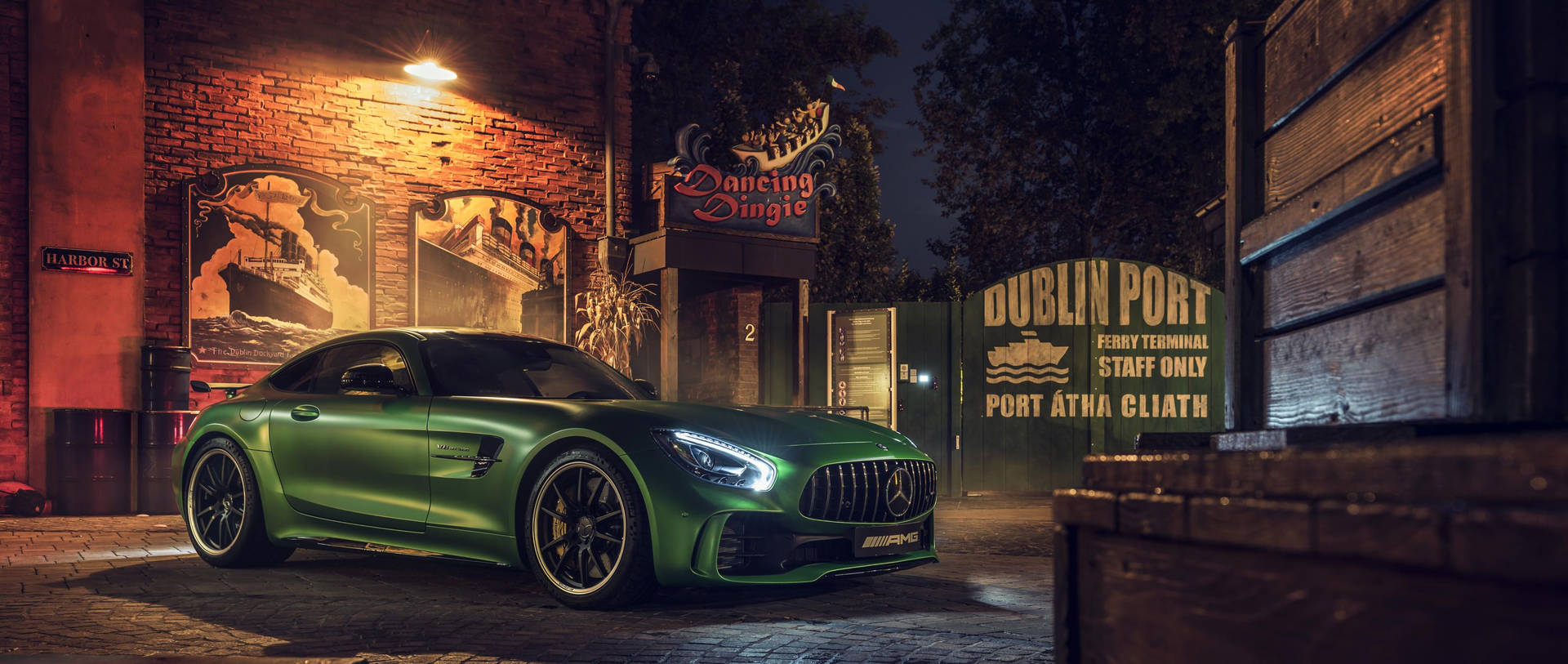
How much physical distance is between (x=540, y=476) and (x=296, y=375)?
237 cm

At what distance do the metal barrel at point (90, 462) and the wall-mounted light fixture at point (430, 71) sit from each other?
4.35 metres

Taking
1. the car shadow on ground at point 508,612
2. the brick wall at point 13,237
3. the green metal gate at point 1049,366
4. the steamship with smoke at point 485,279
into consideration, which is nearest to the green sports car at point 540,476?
the car shadow on ground at point 508,612

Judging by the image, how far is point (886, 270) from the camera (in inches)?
1223

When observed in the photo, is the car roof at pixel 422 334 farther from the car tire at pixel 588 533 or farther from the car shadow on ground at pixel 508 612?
the car tire at pixel 588 533

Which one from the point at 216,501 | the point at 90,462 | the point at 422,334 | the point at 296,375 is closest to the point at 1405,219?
the point at 422,334

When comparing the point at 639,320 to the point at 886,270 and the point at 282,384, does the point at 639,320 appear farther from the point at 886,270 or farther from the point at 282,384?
the point at 886,270

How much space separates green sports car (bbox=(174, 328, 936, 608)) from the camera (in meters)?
5.36

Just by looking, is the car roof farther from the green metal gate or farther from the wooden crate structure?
the green metal gate

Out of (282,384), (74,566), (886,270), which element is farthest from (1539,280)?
(886,270)

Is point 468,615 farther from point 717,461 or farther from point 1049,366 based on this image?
point 1049,366

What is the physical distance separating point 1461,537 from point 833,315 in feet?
42.5

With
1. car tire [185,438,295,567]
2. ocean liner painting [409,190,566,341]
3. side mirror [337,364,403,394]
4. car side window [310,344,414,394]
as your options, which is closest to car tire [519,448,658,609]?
side mirror [337,364,403,394]

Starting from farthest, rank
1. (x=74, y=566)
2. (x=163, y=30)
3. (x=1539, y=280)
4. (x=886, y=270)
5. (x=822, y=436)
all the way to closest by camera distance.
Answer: (x=886, y=270)
(x=163, y=30)
(x=74, y=566)
(x=822, y=436)
(x=1539, y=280)

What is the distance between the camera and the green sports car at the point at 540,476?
17.6 feet
